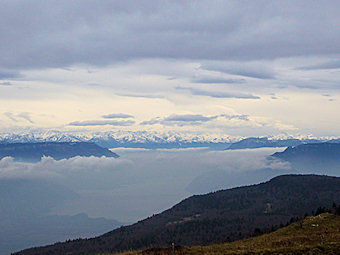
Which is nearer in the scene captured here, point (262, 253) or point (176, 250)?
point (262, 253)

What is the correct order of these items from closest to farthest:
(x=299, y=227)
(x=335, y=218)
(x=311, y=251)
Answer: (x=311, y=251)
(x=299, y=227)
(x=335, y=218)

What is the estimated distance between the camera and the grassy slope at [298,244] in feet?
158

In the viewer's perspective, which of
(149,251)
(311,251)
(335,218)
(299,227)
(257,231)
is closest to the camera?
(311,251)

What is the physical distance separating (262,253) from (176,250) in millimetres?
13376

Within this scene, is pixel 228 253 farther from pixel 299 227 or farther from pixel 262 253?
pixel 299 227

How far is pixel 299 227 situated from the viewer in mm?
79062

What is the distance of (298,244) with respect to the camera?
5478cm

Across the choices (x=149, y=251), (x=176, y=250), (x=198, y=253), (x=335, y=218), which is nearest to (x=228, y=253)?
(x=198, y=253)

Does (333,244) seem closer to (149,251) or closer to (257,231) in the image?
(149,251)

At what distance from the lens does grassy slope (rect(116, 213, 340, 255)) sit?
158ft

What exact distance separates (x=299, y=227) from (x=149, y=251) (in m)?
43.6

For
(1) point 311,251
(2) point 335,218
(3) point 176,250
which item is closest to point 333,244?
(1) point 311,251

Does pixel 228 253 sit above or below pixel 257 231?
above

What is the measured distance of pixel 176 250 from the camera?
53.1 m
